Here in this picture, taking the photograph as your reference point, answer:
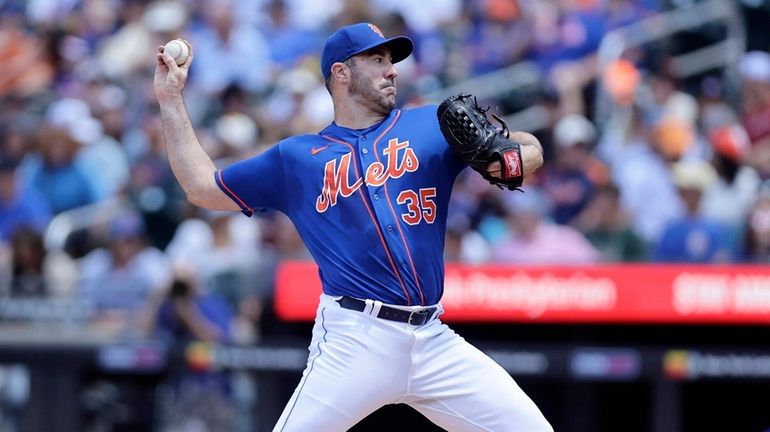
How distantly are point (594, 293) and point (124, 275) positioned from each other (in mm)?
2928

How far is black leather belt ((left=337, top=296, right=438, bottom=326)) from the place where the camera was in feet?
13.5

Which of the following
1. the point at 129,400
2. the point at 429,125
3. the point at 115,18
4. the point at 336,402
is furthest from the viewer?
the point at 115,18

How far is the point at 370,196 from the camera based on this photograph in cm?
417

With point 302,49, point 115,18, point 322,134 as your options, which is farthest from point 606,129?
point 322,134

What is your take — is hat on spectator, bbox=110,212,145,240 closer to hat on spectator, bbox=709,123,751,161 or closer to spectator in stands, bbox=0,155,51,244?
spectator in stands, bbox=0,155,51,244

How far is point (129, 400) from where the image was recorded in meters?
7.55

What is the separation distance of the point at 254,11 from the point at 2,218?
3320 mm

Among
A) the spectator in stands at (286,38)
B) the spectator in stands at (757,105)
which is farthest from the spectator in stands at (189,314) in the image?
the spectator in stands at (286,38)

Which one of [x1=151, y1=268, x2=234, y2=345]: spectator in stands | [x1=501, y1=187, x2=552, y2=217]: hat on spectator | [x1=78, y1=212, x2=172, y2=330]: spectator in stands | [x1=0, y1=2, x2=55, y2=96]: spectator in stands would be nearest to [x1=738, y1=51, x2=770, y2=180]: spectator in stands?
[x1=501, y1=187, x2=552, y2=217]: hat on spectator

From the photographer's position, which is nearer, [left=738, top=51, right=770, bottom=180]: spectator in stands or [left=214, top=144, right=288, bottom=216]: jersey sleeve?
[left=214, top=144, right=288, bottom=216]: jersey sleeve

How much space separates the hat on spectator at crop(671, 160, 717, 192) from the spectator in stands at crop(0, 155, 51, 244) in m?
4.10

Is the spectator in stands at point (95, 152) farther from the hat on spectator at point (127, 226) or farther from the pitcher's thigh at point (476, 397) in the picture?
the pitcher's thigh at point (476, 397)

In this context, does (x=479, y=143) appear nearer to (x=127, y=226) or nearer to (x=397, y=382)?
(x=397, y=382)

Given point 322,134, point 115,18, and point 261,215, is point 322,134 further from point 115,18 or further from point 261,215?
point 115,18
